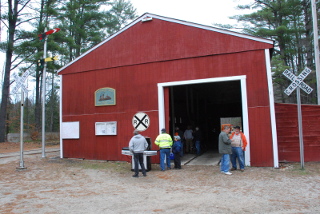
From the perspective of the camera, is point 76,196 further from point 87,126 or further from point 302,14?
point 302,14

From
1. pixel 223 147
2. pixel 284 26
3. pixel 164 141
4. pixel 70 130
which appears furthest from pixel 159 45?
pixel 284 26

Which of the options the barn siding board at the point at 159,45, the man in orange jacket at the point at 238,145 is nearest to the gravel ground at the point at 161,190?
the man in orange jacket at the point at 238,145

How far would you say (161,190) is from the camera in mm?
7594

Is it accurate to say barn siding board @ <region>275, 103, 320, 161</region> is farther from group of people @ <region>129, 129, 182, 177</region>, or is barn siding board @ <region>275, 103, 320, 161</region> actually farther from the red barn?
group of people @ <region>129, 129, 182, 177</region>

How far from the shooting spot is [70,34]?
32375mm

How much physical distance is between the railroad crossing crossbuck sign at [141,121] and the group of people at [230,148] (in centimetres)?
375

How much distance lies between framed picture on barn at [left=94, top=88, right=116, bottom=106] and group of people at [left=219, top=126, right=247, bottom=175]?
5774 mm

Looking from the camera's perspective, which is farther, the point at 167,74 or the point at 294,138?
the point at 167,74

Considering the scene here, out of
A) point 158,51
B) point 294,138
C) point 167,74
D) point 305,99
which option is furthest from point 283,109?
point 305,99

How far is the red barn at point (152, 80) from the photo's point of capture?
35.0 ft

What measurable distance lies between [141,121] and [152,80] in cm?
192

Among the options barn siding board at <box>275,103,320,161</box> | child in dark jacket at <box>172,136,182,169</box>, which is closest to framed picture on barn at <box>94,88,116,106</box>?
child in dark jacket at <box>172,136,182,169</box>

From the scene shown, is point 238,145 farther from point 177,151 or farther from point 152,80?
point 152,80

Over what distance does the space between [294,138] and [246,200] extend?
6013 millimetres
